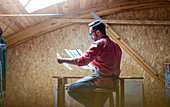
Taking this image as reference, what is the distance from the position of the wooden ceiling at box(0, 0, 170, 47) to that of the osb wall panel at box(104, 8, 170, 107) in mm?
190

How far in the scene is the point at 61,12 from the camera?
14.0ft

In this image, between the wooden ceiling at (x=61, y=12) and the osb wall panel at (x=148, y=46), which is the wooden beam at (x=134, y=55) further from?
the wooden ceiling at (x=61, y=12)

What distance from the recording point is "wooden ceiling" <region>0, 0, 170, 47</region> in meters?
3.91

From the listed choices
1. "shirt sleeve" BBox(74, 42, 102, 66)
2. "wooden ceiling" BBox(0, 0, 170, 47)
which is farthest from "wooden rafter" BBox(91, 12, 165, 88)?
"shirt sleeve" BBox(74, 42, 102, 66)

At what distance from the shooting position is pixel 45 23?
434 centimetres

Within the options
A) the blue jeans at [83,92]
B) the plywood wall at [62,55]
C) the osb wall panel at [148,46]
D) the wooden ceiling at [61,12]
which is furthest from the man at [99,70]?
the osb wall panel at [148,46]

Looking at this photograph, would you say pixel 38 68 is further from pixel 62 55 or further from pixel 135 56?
pixel 135 56

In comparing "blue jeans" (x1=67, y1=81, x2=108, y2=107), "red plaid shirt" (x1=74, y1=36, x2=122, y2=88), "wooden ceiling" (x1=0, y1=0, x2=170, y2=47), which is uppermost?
"wooden ceiling" (x1=0, y1=0, x2=170, y2=47)

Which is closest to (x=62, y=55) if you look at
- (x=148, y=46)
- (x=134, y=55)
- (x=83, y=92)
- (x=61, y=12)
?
(x=61, y=12)

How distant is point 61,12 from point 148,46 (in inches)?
89.0

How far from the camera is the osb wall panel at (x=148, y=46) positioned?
14.5ft

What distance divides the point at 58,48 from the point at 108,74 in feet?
8.42

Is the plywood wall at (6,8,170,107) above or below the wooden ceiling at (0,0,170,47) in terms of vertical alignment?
below

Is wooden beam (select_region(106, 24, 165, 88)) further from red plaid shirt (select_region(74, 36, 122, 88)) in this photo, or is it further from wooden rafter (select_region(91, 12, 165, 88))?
red plaid shirt (select_region(74, 36, 122, 88))
